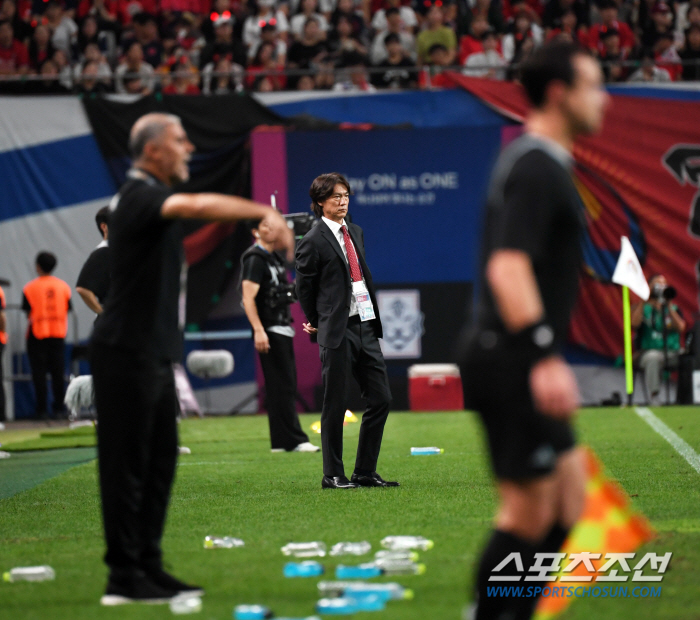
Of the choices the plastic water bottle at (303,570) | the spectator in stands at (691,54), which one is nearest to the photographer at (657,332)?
the spectator in stands at (691,54)

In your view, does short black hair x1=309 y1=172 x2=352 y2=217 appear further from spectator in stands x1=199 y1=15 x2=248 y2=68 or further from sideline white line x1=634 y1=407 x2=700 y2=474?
spectator in stands x1=199 y1=15 x2=248 y2=68

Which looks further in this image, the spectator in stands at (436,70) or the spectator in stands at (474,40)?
the spectator in stands at (474,40)

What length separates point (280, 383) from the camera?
1095cm

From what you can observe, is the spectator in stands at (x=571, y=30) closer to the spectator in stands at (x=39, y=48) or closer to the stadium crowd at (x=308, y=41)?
the stadium crowd at (x=308, y=41)

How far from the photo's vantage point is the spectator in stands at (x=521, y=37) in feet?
59.2

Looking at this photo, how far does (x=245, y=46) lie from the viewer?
1825 cm


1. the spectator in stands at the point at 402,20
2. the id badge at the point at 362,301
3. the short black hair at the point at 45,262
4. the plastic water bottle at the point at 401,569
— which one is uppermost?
the spectator in stands at the point at 402,20

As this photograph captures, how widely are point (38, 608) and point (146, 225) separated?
5.05 feet

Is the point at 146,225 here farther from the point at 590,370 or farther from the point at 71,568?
the point at 590,370

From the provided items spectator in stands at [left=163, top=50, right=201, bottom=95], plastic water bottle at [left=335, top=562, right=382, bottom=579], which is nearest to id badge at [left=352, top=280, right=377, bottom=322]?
plastic water bottle at [left=335, top=562, right=382, bottom=579]

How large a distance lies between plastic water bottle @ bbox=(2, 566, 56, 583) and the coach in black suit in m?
3.14

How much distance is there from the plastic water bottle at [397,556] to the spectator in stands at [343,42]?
13826mm

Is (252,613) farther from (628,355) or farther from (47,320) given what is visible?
(628,355)

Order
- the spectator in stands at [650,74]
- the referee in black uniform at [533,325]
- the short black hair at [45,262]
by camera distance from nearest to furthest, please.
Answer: the referee in black uniform at [533,325] → the short black hair at [45,262] → the spectator in stands at [650,74]
